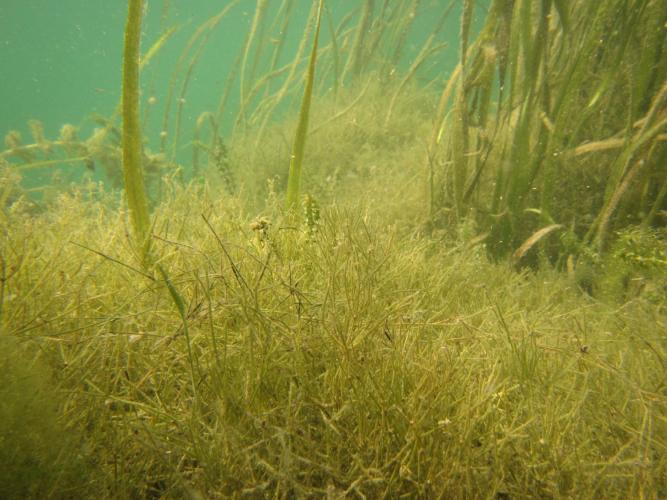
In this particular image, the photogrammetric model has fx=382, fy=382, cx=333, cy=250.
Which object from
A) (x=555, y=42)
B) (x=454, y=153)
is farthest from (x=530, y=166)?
(x=555, y=42)

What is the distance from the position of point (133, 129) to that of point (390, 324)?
1.28 m

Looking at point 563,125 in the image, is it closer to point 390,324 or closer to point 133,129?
point 390,324

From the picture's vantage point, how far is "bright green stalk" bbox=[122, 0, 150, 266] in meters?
1.50

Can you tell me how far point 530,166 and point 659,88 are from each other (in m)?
0.84

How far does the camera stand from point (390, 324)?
1.31 meters

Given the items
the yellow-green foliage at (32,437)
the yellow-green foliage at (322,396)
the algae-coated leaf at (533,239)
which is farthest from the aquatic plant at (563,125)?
the yellow-green foliage at (32,437)

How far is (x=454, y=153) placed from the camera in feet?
9.44

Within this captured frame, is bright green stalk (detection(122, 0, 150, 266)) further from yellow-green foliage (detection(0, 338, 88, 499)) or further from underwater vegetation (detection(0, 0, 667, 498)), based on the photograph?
yellow-green foliage (detection(0, 338, 88, 499))

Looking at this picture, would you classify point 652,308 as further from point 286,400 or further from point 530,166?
point 286,400

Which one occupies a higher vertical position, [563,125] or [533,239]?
[563,125]

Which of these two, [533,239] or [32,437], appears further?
[533,239]

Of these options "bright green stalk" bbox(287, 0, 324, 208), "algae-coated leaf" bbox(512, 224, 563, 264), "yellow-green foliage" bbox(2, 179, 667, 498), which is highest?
"bright green stalk" bbox(287, 0, 324, 208)

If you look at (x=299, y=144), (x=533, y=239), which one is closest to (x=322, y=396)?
(x=299, y=144)

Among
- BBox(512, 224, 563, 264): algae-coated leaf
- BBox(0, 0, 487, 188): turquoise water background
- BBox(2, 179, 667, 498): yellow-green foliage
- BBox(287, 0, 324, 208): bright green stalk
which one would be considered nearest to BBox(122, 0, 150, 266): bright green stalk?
BBox(2, 179, 667, 498): yellow-green foliage
